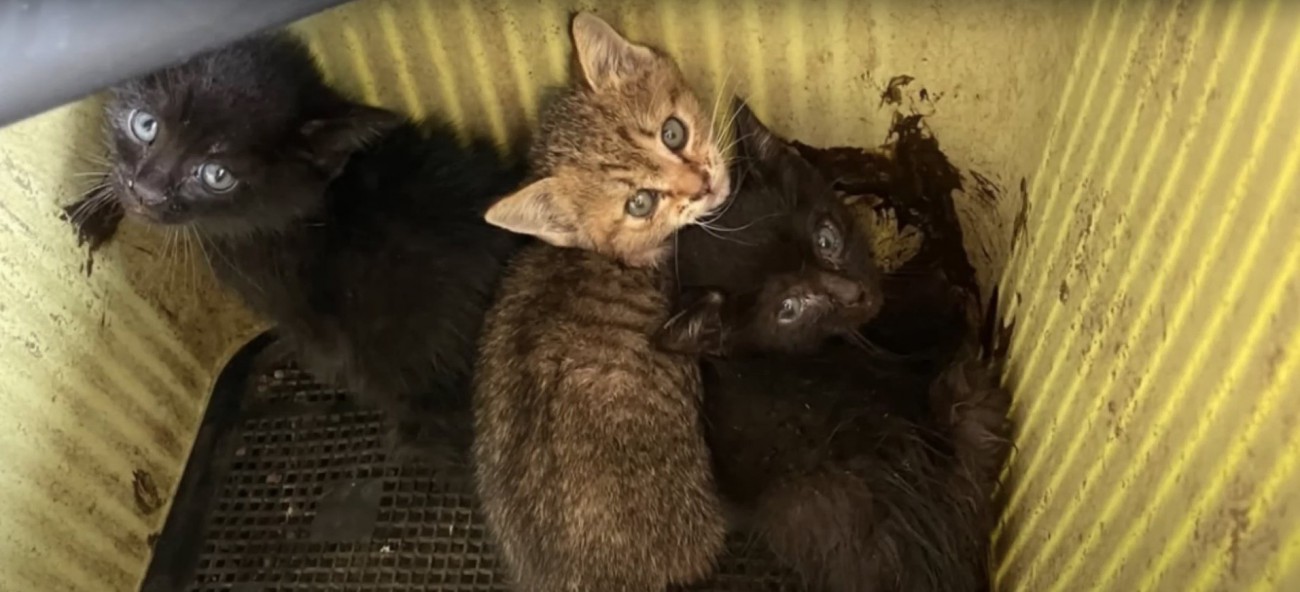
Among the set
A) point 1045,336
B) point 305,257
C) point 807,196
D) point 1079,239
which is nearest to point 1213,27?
point 1079,239

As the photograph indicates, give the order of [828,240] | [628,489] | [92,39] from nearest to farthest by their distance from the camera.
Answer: [92,39]
[628,489]
[828,240]

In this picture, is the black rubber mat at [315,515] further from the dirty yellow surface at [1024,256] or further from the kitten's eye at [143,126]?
the kitten's eye at [143,126]

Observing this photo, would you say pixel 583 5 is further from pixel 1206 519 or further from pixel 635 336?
pixel 1206 519

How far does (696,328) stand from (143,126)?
2.41ft

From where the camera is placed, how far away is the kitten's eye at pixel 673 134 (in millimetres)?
1445

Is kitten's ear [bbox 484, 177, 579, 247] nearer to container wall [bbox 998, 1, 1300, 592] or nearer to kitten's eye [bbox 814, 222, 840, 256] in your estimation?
kitten's eye [bbox 814, 222, 840, 256]

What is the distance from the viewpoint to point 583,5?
4.54 feet

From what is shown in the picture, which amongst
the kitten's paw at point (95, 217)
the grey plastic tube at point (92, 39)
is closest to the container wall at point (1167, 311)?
the grey plastic tube at point (92, 39)

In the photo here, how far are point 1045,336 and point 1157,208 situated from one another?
28 centimetres

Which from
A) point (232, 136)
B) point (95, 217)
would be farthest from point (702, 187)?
point (95, 217)

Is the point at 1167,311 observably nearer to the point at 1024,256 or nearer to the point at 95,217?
the point at 1024,256

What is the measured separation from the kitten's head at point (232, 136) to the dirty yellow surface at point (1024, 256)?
11cm

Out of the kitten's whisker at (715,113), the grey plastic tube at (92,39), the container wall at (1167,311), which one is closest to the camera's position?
the grey plastic tube at (92,39)

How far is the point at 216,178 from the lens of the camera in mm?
1351
